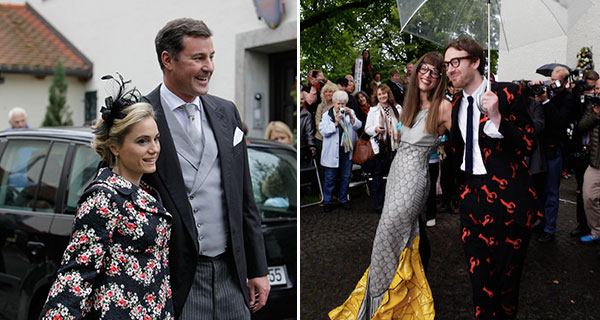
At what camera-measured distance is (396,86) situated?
4.16 meters

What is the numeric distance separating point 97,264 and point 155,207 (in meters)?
0.30

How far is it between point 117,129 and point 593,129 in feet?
13.4

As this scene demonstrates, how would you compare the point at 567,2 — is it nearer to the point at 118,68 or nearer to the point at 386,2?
the point at 386,2

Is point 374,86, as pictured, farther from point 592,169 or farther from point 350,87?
point 592,169

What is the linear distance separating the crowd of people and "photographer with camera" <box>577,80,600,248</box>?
1 cm

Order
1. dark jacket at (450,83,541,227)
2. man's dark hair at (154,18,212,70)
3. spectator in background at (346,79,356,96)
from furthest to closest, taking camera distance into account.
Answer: spectator in background at (346,79,356,96)
dark jacket at (450,83,541,227)
man's dark hair at (154,18,212,70)

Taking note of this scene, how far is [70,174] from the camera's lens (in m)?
4.02

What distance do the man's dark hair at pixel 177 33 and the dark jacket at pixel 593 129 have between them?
12.1 feet

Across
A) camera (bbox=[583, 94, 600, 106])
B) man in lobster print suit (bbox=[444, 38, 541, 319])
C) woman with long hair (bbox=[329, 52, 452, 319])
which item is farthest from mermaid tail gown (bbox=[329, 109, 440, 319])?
camera (bbox=[583, 94, 600, 106])

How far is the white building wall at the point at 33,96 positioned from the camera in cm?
1773

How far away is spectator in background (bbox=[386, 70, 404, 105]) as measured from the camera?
4.09 m

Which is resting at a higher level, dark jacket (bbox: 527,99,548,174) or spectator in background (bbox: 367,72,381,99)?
spectator in background (bbox: 367,72,381,99)

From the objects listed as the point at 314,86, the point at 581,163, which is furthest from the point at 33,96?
the point at 581,163

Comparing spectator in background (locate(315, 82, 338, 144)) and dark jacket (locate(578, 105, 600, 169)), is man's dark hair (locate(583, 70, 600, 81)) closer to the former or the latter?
dark jacket (locate(578, 105, 600, 169))
